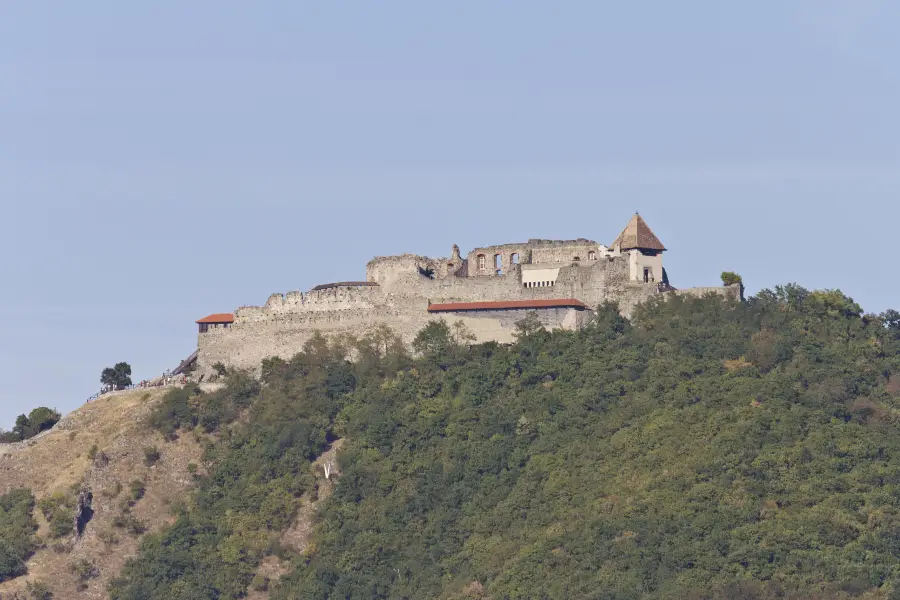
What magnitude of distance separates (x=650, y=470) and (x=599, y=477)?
78.6 inches

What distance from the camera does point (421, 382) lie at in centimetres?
10144

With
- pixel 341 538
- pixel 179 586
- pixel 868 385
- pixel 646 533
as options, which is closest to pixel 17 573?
pixel 179 586

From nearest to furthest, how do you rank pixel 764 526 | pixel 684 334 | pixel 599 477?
pixel 764 526
pixel 599 477
pixel 684 334

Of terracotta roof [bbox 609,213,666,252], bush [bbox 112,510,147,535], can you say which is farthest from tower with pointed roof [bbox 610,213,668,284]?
bush [bbox 112,510,147,535]

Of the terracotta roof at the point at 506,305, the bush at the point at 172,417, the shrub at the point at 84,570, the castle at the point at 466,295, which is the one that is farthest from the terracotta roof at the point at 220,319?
the shrub at the point at 84,570

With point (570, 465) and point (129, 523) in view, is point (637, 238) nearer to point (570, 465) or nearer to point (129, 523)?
point (570, 465)

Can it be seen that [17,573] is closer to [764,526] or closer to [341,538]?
[341,538]

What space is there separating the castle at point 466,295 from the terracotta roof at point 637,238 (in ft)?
0.13

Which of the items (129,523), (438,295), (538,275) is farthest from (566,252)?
(129,523)

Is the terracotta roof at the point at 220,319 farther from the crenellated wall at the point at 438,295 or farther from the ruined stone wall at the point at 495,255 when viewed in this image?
the ruined stone wall at the point at 495,255

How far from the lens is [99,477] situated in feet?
331

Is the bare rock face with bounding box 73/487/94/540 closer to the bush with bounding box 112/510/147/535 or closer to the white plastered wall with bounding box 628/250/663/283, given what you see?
the bush with bounding box 112/510/147/535

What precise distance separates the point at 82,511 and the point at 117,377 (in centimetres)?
1342

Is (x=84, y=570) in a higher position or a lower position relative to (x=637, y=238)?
lower
